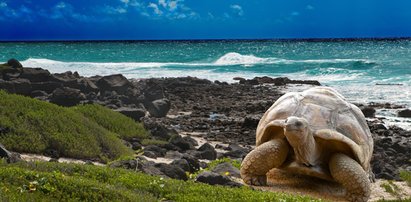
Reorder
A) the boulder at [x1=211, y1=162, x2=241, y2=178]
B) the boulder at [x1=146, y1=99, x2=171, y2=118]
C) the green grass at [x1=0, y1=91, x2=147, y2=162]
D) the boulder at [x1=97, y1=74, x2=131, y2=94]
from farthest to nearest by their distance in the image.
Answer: the boulder at [x1=97, y1=74, x2=131, y2=94], the boulder at [x1=146, y1=99, x2=171, y2=118], the green grass at [x1=0, y1=91, x2=147, y2=162], the boulder at [x1=211, y1=162, x2=241, y2=178]

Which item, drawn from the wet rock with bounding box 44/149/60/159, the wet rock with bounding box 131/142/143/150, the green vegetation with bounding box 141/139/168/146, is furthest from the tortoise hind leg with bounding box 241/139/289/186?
the green vegetation with bounding box 141/139/168/146

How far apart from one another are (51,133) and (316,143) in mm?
7104

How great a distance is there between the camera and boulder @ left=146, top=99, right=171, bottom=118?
26.6 meters

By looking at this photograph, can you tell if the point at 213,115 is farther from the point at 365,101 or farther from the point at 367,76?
the point at 367,76

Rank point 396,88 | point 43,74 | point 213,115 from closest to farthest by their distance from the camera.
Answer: point 213,115
point 43,74
point 396,88

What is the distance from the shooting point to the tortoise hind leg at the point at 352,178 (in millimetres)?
11180

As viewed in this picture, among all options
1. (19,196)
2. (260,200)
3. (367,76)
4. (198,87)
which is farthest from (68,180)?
(367,76)

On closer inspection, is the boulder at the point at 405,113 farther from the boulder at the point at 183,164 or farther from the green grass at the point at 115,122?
the boulder at the point at 183,164

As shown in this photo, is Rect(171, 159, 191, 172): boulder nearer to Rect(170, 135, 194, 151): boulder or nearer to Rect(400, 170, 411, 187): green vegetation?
Rect(170, 135, 194, 151): boulder

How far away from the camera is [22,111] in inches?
629

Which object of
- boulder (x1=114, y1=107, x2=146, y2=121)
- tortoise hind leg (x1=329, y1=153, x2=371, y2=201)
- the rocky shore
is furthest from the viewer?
boulder (x1=114, y1=107, x2=146, y2=121)

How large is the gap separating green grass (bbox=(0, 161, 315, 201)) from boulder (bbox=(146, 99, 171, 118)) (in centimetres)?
1539

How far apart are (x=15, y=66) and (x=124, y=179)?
26279mm

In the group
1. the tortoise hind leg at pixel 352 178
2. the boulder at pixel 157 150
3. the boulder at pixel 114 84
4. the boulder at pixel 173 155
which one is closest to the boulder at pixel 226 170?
the tortoise hind leg at pixel 352 178
